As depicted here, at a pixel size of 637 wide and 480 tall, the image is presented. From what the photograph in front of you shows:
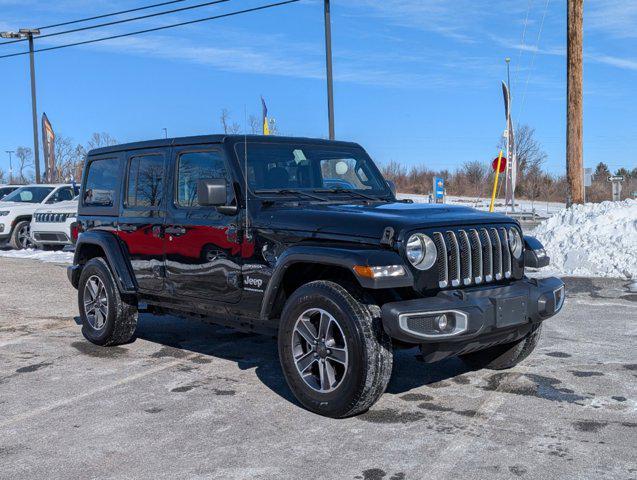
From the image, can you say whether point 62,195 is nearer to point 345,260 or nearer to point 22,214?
point 22,214

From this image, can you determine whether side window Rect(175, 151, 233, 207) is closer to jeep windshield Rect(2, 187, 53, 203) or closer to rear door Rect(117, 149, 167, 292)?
rear door Rect(117, 149, 167, 292)

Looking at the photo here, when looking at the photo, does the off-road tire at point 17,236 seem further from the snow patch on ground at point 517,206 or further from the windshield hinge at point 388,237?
the snow patch on ground at point 517,206

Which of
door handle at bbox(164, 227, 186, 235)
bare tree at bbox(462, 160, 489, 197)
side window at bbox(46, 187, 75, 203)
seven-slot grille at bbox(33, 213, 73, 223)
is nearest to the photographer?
door handle at bbox(164, 227, 186, 235)

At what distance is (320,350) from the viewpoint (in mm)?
5004

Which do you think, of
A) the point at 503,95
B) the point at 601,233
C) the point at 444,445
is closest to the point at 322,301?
the point at 444,445

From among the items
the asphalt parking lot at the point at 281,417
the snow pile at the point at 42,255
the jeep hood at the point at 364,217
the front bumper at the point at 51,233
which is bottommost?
the asphalt parking lot at the point at 281,417

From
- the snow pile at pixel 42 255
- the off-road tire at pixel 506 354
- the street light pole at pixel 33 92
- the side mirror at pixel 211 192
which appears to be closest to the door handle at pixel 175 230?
the side mirror at pixel 211 192

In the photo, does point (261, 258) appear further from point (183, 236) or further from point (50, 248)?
point (50, 248)

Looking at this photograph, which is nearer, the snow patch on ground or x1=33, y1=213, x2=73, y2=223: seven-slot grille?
x1=33, y1=213, x2=73, y2=223: seven-slot grille

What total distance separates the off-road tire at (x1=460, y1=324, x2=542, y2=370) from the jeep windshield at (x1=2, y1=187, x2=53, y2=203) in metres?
16.6

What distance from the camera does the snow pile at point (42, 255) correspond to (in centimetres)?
1658

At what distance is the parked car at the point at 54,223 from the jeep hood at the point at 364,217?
1228cm

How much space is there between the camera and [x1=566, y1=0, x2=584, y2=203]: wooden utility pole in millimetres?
16797

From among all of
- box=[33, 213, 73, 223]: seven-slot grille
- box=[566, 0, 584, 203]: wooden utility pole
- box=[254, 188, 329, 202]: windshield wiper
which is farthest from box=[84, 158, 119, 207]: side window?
box=[566, 0, 584, 203]: wooden utility pole
